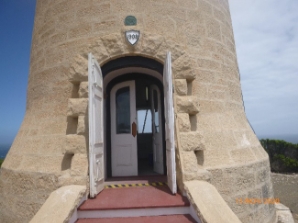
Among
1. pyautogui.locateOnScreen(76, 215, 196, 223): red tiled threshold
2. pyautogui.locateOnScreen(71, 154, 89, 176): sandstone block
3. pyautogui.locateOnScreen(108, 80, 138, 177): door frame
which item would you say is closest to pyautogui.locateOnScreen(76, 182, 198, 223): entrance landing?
pyautogui.locateOnScreen(76, 215, 196, 223): red tiled threshold

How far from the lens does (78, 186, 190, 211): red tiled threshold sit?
358 cm

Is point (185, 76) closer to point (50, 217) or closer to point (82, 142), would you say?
point (82, 142)

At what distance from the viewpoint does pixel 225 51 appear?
548 cm

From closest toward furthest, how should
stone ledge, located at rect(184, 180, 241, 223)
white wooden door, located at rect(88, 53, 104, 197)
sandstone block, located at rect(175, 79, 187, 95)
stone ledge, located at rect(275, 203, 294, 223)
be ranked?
stone ledge, located at rect(184, 180, 241, 223) < white wooden door, located at rect(88, 53, 104, 197) < sandstone block, located at rect(175, 79, 187, 95) < stone ledge, located at rect(275, 203, 294, 223)

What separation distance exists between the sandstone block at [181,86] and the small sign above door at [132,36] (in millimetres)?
1153

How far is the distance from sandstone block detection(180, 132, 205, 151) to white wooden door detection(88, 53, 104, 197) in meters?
1.53

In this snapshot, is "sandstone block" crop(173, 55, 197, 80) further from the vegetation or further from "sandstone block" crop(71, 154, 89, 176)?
the vegetation

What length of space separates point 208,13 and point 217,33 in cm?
50

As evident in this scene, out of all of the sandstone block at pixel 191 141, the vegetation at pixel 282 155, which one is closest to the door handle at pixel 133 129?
the sandstone block at pixel 191 141

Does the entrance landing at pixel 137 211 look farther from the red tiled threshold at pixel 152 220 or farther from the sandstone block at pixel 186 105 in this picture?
the sandstone block at pixel 186 105

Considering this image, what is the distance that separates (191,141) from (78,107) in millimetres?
2167

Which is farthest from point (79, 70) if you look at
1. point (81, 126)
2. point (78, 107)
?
point (81, 126)

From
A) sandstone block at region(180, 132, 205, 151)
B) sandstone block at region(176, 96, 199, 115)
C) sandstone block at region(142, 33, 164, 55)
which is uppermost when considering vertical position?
sandstone block at region(142, 33, 164, 55)

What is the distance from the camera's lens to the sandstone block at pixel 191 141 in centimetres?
416
